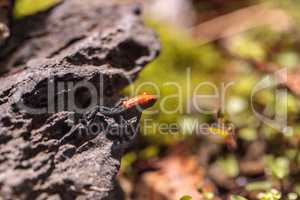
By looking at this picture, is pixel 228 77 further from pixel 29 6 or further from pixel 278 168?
pixel 29 6

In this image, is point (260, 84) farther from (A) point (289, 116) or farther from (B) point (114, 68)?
(B) point (114, 68)

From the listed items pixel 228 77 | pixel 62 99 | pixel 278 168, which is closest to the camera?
pixel 62 99

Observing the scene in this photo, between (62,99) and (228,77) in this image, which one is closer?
(62,99)

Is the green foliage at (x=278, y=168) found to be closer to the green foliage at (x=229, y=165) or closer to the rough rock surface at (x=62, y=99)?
the green foliage at (x=229, y=165)

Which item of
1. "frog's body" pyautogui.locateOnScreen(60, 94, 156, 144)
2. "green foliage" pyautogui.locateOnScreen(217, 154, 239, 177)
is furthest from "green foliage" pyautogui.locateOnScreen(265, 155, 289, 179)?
"frog's body" pyautogui.locateOnScreen(60, 94, 156, 144)

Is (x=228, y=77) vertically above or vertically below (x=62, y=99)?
above

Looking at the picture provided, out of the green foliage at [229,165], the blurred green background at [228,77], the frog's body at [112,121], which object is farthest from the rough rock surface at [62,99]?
the green foliage at [229,165]

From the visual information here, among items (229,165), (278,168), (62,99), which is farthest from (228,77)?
(62,99)
